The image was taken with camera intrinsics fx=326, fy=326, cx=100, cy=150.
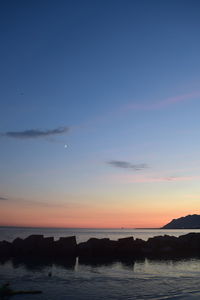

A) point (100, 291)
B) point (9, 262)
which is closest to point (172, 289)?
point (100, 291)

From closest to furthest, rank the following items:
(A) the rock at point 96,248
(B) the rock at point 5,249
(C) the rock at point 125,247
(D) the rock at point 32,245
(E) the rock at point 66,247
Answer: (B) the rock at point 5,249, (D) the rock at point 32,245, (E) the rock at point 66,247, (A) the rock at point 96,248, (C) the rock at point 125,247

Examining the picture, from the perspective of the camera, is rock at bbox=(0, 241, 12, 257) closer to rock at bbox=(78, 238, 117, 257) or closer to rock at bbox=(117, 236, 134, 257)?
→ rock at bbox=(78, 238, 117, 257)

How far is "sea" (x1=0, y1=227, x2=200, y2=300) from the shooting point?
25641 mm

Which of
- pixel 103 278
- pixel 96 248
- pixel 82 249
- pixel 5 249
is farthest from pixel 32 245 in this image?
pixel 103 278

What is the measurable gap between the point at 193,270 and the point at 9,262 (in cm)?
2341

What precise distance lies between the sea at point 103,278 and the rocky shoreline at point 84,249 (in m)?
4.69

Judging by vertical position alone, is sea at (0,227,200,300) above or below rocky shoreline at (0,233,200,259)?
below

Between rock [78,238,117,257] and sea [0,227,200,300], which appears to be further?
rock [78,238,117,257]

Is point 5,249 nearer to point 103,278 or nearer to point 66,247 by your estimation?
point 66,247

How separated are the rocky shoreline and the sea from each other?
4.69 metres

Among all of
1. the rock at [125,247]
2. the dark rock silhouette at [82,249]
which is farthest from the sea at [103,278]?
the rock at [125,247]

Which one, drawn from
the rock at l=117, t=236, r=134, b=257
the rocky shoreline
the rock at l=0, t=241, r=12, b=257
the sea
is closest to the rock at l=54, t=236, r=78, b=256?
the rocky shoreline

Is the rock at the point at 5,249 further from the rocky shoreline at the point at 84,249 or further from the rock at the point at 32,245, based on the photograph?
the rock at the point at 32,245

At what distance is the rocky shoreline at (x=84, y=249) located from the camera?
5009 cm
